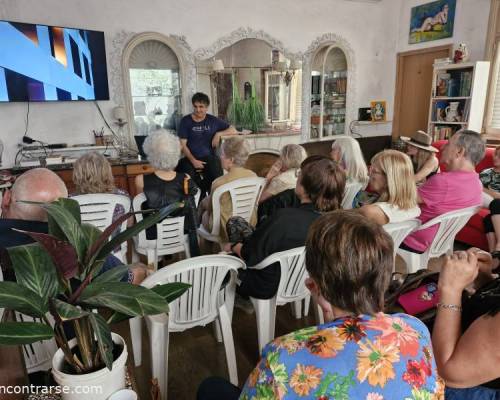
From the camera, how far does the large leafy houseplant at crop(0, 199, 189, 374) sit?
674 mm

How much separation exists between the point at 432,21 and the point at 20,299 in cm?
635

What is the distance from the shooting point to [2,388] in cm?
81

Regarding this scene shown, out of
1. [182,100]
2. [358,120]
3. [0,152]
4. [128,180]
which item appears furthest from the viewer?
[358,120]

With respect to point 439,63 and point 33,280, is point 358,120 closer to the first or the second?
point 439,63

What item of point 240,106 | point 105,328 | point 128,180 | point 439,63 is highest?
point 439,63

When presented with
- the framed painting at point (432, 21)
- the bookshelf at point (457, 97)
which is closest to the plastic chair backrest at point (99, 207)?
the bookshelf at point (457, 97)

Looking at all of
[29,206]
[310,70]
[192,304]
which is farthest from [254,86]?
[29,206]

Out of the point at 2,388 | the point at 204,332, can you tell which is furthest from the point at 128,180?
the point at 2,388

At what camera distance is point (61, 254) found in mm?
690

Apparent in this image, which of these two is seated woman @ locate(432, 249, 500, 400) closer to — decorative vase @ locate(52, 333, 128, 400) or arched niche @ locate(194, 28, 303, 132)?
decorative vase @ locate(52, 333, 128, 400)

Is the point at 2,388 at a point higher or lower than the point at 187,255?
higher

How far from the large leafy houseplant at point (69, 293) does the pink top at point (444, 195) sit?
6.85 ft

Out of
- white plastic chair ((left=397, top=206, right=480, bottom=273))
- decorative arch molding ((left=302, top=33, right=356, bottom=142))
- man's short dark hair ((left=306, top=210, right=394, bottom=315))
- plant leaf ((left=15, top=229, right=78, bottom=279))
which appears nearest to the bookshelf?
decorative arch molding ((left=302, top=33, right=356, bottom=142))

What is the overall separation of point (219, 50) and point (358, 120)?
2690 mm
